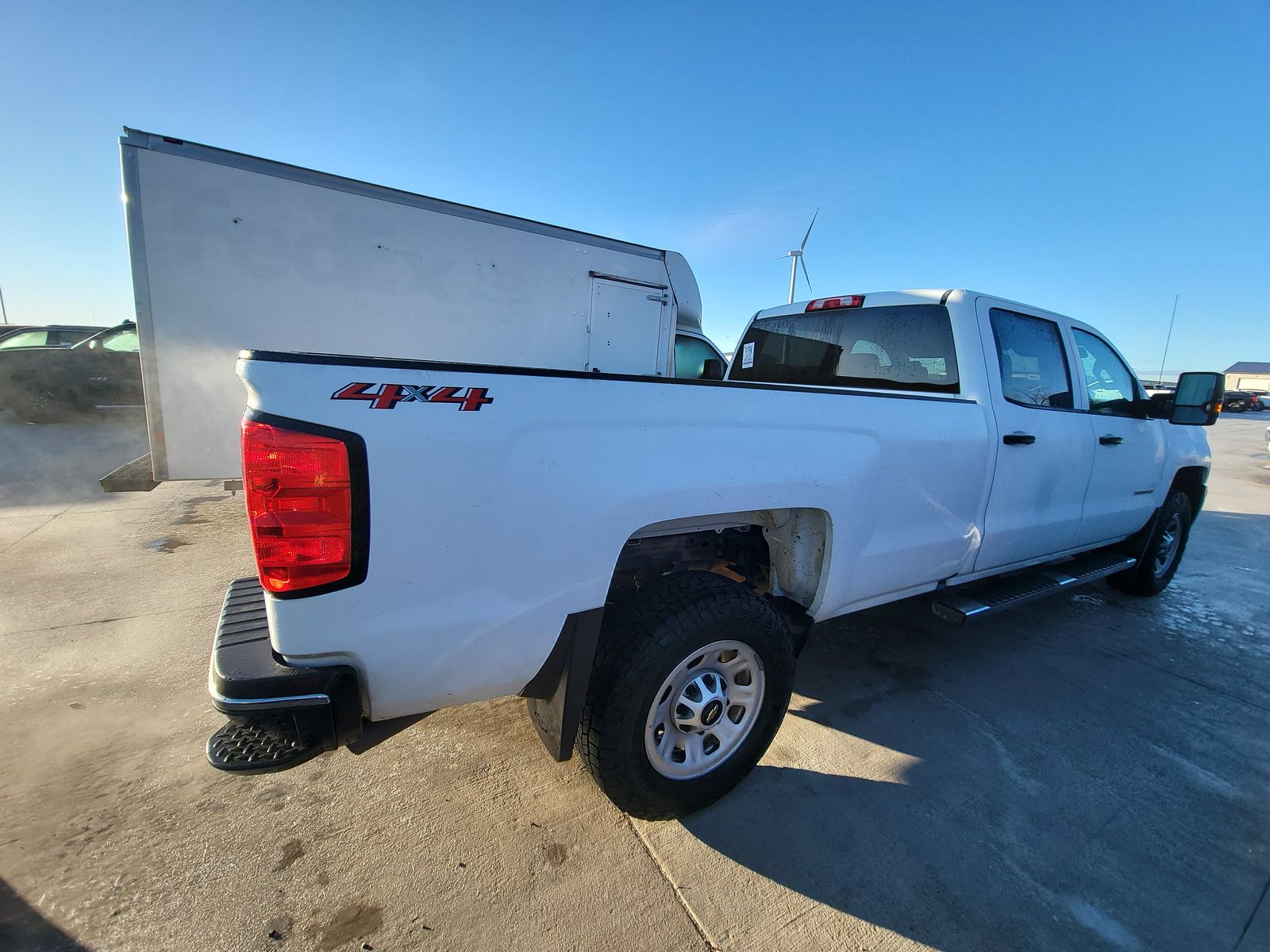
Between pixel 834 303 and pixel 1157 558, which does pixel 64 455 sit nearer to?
pixel 834 303

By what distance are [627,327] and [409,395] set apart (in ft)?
15.8

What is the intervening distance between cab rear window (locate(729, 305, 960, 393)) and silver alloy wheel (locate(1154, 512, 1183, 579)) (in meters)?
3.22

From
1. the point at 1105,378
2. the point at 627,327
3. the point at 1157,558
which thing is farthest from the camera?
the point at 627,327

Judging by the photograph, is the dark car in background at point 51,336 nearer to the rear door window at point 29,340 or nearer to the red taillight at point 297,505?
the rear door window at point 29,340

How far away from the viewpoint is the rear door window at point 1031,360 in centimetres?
312

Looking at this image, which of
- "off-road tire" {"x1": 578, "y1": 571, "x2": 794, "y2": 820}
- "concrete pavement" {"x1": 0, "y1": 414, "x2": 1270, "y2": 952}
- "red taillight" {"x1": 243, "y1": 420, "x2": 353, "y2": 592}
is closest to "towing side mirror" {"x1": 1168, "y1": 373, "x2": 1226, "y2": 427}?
"concrete pavement" {"x1": 0, "y1": 414, "x2": 1270, "y2": 952}

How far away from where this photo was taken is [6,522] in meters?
5.36

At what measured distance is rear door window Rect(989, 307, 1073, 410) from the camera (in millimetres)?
3121

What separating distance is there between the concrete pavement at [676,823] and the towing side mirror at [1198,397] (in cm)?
164

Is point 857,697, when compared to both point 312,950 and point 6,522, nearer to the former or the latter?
point 312,950

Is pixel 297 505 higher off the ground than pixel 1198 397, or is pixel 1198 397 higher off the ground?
pixel 1198 397

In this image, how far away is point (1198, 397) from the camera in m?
3.81

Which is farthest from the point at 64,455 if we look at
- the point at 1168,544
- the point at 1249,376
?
the point at 1249,376

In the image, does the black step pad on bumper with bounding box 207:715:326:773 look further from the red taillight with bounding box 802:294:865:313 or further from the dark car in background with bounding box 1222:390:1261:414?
the dark car in background with bounding box 1222:390:1261:414
